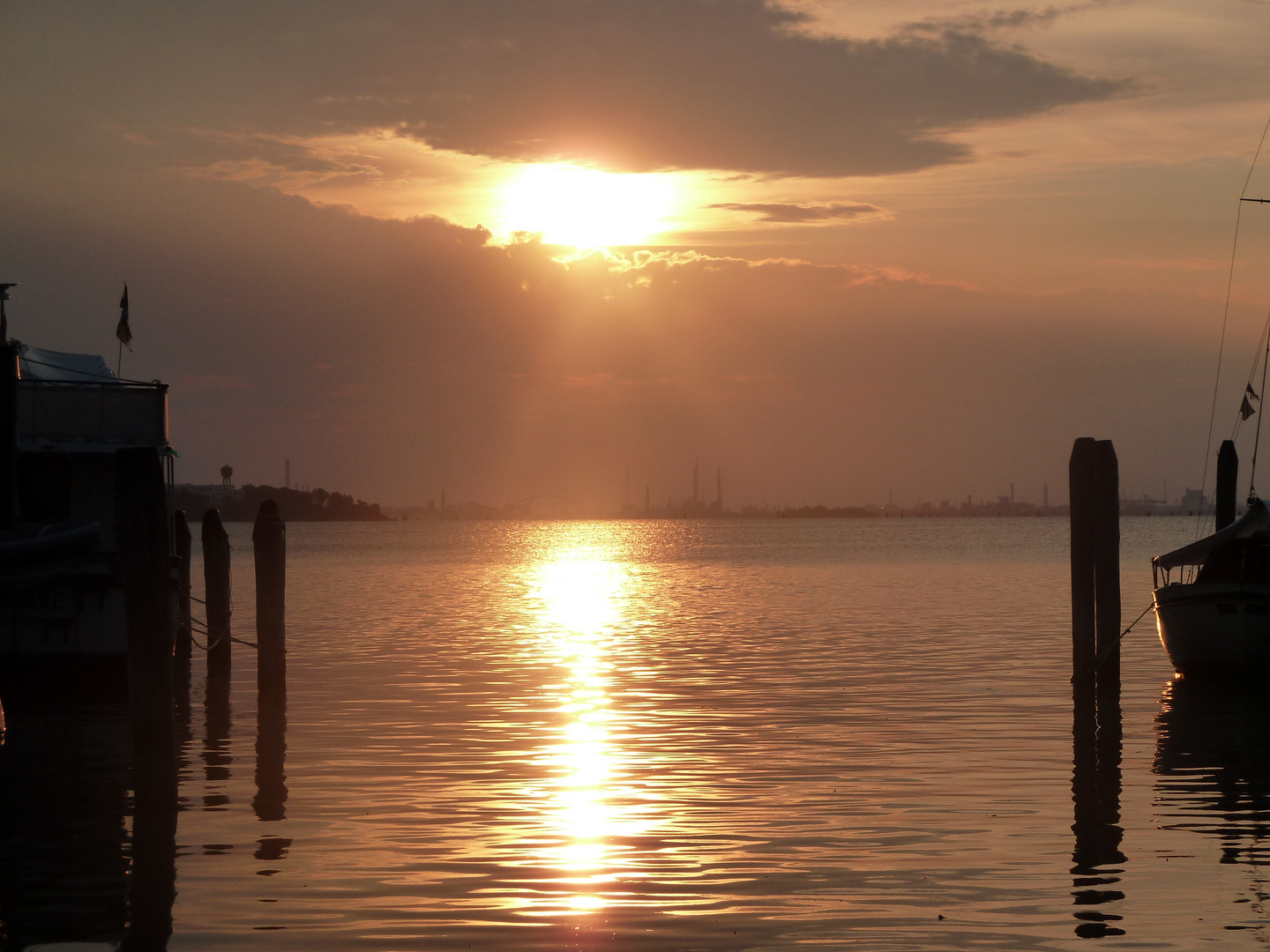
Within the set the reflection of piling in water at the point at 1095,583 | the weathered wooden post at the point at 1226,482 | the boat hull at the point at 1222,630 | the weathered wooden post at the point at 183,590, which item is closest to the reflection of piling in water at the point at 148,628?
the weathered wooden post at the point at 183,590

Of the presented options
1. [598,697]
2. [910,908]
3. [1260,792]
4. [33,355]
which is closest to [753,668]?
[598,697]

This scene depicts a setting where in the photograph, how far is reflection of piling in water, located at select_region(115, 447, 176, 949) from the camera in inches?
598

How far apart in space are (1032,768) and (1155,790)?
1648 mm

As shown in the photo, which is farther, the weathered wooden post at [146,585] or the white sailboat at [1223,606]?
the white sailboat at [1223,606]

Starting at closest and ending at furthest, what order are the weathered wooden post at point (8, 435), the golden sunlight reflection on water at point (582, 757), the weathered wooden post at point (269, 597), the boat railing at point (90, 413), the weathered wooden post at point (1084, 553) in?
the golden sunlight reflection on water at point (582, 757) < the weathered wooden post at point (1084, 553) < the weathered wooden post at point (8, 435) < the weathered wooden post at point (269, 597) < the boat railing at point (90, 413)

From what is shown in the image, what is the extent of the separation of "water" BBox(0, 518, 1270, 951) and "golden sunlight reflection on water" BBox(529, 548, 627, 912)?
0.22 ft

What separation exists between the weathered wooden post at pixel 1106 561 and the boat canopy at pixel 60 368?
63.4ft

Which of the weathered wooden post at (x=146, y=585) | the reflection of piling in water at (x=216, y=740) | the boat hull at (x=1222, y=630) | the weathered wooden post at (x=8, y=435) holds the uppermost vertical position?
the weathered wooden post at (x=8, y=435)

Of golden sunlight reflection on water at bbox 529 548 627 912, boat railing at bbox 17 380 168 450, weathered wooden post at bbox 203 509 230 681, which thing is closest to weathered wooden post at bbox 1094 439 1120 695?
golden sunlight reflection on water at bbox 529 548 627 912

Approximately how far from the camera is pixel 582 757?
1891 cm

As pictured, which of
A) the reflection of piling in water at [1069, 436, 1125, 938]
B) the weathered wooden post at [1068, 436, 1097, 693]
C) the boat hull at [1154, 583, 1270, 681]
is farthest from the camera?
the boat hull at [1154, 583, 1270, 681]

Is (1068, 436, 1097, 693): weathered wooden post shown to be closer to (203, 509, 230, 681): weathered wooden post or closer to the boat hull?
the boat hull

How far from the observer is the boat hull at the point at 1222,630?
26422mm

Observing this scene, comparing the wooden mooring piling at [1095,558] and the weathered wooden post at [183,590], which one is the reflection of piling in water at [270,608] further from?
the wooden mooring piling at [1095,558]
